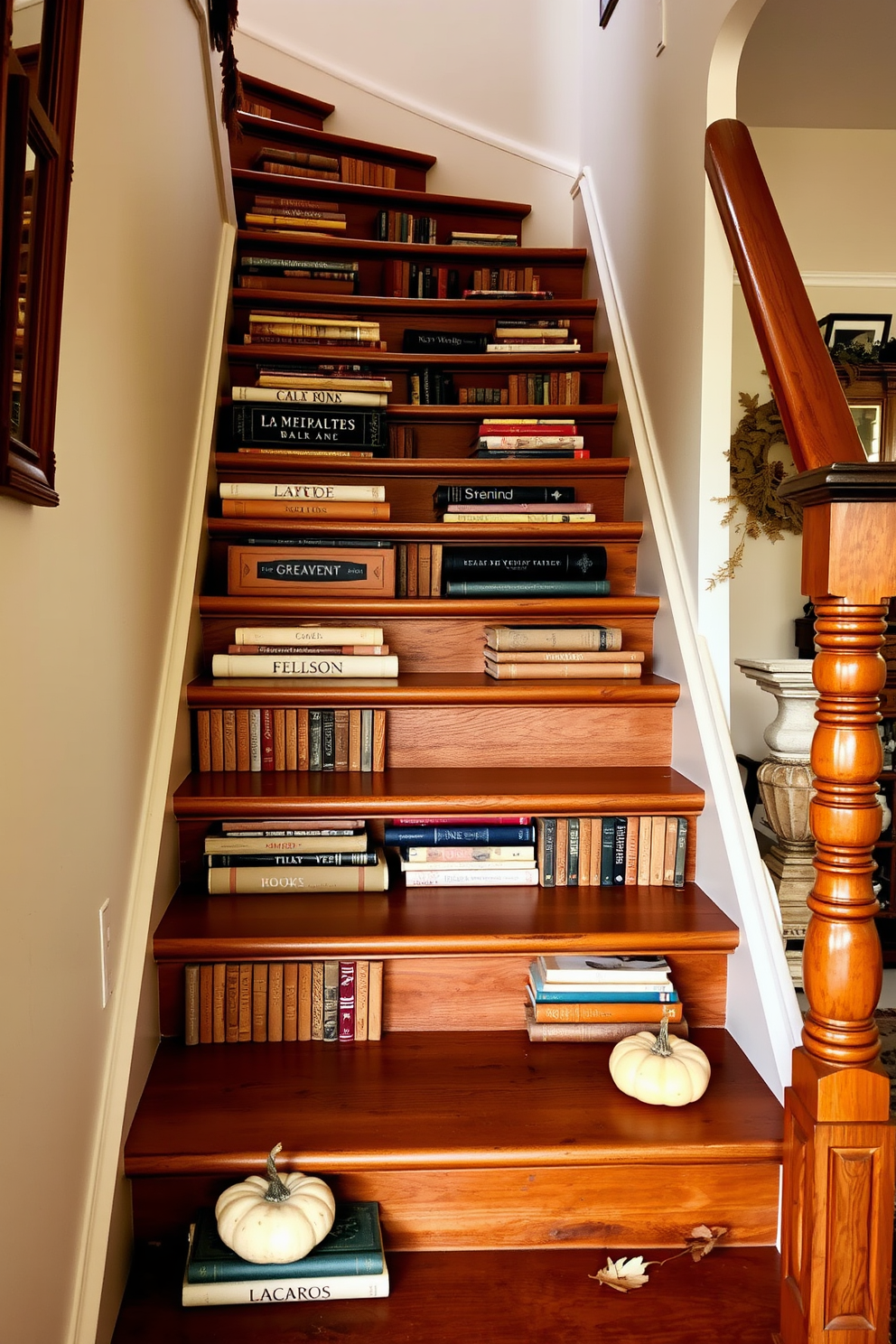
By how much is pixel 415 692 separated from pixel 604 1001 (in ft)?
2.21

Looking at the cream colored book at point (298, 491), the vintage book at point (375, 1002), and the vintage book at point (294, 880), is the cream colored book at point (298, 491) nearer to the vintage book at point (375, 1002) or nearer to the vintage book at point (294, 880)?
the vintage book at point (294, 880)

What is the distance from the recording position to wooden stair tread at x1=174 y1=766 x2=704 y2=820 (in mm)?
1768

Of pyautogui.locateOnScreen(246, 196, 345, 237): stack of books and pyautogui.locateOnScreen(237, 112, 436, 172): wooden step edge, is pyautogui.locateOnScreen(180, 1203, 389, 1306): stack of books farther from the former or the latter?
pyautogui.locateOnScreen(237, 112, 436, 172): wooden step edge

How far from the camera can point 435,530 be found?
229 cm

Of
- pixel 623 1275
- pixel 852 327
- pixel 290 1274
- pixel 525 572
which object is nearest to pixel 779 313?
pixel 525 572

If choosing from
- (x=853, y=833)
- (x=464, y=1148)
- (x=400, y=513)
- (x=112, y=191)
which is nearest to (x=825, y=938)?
(x=853, y=833)

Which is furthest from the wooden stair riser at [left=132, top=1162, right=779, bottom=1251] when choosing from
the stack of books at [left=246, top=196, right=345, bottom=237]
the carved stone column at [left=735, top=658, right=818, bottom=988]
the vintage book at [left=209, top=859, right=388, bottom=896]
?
the stack of books at [left=246, top=196, right=345, bottom=237]

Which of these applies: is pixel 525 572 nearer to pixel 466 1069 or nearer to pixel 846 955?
pixel 466 1069

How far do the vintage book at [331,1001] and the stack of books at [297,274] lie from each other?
2.02 meters

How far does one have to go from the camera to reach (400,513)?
2541 millimetres

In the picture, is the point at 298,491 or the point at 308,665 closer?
the point at 308,665

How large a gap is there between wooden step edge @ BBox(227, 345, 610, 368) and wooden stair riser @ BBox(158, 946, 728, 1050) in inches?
59.8

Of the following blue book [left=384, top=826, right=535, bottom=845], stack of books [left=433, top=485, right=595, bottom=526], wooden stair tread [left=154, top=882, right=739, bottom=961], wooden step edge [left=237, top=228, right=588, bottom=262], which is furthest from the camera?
wooden step edge [left=237, top=228, right=588, bottom=262]

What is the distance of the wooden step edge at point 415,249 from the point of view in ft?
9.76
